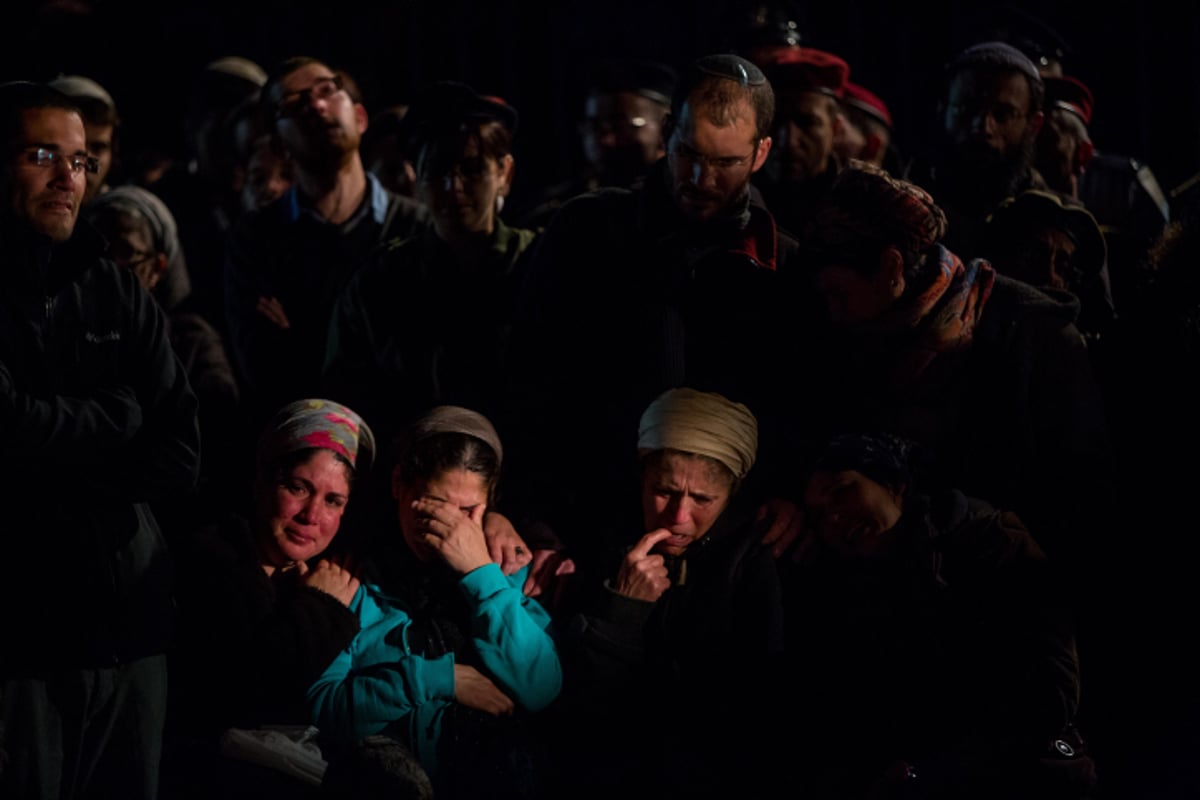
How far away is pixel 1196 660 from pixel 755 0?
3.19 metres

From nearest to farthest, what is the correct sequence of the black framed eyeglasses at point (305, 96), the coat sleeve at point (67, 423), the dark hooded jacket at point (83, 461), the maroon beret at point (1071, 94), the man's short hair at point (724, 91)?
the coat sleeve at point (67, 423) < the dark hooded jacket at point (83, 461) < the man's short hair at point (724, 91) < the black framed eyeglasses at point (305, 96) < the maroon beret at point (1071, 94)

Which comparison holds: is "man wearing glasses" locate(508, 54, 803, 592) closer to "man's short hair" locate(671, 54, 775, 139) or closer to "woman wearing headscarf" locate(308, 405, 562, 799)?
"man's short hair" locate(671, 54, 775, 139)

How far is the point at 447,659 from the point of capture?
3.72m

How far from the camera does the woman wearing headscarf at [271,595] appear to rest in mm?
3729

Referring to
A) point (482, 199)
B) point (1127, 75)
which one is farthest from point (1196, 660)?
point (1127, 75)

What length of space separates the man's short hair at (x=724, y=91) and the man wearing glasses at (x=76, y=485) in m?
1.35

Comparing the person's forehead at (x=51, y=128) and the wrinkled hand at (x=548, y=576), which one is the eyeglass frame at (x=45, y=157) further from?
the wrinkled hand at (x=548, y=576)

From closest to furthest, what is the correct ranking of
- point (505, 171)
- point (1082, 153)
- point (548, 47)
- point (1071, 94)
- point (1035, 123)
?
1. point (505, 171)
2. point (1035, 123)
3. point (1082, 153)
4. point (1071, 94)
5. point (548, 47)

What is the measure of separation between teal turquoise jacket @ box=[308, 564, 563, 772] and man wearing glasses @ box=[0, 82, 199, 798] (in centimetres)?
42

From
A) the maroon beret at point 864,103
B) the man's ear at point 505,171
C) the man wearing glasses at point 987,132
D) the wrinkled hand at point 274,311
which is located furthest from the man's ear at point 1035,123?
the wrinkled hand at point 274,311

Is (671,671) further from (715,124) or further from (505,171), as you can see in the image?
(505,171)

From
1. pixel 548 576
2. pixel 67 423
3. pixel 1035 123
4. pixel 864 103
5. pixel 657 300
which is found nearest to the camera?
pixel 67 423

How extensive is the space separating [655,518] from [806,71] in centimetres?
185

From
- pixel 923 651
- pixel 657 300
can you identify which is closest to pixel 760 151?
pixel 657 300
